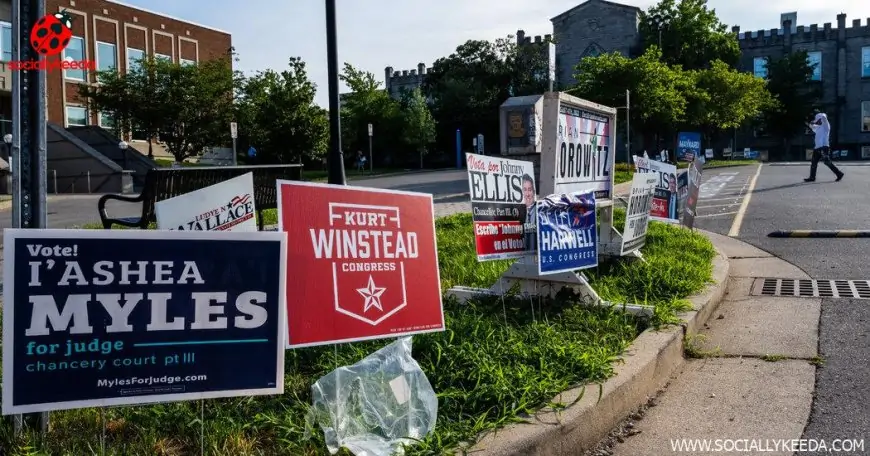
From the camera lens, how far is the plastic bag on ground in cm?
322

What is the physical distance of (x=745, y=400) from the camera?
4258 mm

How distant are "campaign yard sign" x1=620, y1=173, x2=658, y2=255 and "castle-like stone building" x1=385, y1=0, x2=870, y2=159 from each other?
52.0 metres

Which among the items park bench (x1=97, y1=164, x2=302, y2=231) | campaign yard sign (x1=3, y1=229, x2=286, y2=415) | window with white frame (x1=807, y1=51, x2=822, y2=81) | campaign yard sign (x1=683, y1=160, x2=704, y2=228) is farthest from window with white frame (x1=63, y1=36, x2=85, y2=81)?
Result: window with white frame (x1=807, y1=51, x2=822, y2=81)

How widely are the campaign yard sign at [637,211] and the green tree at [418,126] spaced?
40.4 m

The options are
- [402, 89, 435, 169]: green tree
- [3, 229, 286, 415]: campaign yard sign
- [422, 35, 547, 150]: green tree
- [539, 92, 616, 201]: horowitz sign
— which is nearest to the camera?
[3, 229, 286, 415]: campaign yard sign

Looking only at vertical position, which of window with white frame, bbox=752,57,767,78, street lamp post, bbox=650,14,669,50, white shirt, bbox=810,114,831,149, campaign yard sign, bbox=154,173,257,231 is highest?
street lamp post, bbox=650,14,669,50

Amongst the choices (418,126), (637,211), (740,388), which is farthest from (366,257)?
(418,126)

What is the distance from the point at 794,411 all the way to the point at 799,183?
1690 centimetres

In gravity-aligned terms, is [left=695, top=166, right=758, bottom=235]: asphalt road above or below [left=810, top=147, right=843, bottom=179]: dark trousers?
below

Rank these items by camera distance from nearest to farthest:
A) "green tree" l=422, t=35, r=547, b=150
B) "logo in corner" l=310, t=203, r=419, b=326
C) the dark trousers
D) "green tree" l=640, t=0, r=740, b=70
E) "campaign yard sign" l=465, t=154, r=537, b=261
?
"logo in corner" l=310, t=203, r=419, b=326 → "campaign yard sign" l=465, t=154, r=537, b=261 → the dark trousers → "green tree" l=422, t=35, r=547, b=150 → "green tree" l=640, t=0, r=740, b=70

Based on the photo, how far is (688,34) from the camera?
57.0m

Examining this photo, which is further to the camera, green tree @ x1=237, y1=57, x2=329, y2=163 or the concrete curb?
green tree @ x1=237, y1=57, x2=329, y2=163

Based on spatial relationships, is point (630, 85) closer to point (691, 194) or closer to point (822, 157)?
point (822, 157)

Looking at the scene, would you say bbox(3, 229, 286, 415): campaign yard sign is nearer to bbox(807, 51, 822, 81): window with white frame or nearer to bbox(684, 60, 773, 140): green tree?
bbox(684, 60, 773, 140): green tree
